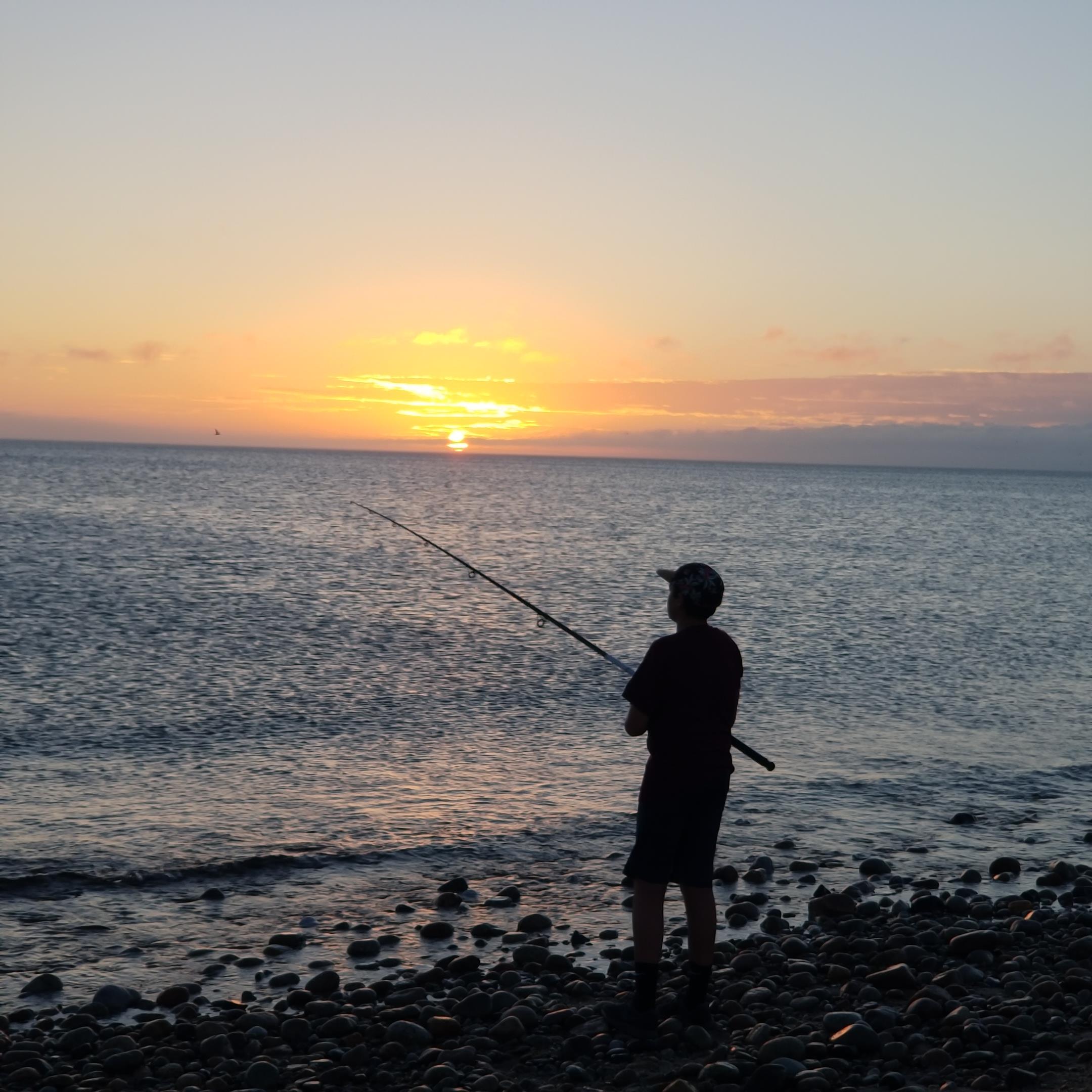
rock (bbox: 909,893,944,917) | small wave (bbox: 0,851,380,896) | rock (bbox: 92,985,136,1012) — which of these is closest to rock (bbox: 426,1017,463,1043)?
rock (bbox: 92,985,136,1012)

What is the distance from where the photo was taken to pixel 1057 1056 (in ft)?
15.8

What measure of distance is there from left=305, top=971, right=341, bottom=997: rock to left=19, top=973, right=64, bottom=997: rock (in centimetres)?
138

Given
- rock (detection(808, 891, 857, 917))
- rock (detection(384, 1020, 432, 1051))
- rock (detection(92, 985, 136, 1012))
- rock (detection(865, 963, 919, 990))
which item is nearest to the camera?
rock (detection(384, 1020, 432, 1051))

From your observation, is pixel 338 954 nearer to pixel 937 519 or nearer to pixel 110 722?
pixel 110 722

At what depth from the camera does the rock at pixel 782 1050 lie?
4824 mm

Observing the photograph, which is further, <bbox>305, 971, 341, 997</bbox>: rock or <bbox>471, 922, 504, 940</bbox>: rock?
<bbox>471, 922, 504, 940</bbox>: rock

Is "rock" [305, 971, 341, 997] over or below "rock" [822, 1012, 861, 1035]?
below

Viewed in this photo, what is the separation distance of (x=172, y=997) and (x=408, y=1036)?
5.04 feet

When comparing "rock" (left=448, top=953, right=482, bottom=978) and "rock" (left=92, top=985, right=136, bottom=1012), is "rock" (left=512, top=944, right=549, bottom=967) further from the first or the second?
"rock" (left=92, top=985, right=136, bottom=1012)

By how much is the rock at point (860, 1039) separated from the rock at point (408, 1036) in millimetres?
1424

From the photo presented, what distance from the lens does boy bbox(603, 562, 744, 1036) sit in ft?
16.6

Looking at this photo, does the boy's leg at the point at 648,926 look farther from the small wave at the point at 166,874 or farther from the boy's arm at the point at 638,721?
the small wave at the point at 166,874

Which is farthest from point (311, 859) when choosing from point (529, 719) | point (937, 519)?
point (937, 519)

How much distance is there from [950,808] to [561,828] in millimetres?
3699
